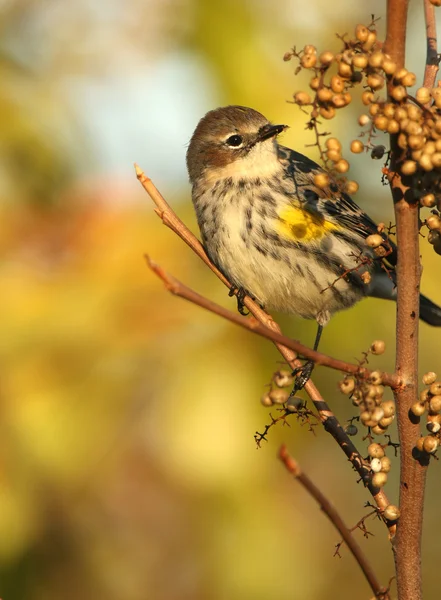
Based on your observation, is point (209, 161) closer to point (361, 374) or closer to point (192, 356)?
point (192, 356)

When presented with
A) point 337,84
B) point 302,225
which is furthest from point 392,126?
point 302,225

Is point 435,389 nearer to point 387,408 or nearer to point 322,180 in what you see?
point 387,408

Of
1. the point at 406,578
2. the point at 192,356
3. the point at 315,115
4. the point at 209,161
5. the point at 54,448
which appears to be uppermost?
the point at 209,161

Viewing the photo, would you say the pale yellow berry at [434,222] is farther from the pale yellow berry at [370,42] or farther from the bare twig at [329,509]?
the bare twig at [329,509]

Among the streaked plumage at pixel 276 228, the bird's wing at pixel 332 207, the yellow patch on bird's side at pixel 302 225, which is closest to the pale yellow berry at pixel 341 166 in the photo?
the streaked plumage at pixel 276 228

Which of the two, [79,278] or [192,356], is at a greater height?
[79,278]

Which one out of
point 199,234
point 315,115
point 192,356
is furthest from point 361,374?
point 199,234
